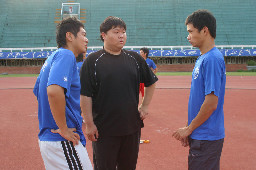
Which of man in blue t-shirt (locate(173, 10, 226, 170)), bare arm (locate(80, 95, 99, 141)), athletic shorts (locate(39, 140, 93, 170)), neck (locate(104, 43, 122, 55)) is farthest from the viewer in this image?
neck (locate(104, 43, 122, 55))

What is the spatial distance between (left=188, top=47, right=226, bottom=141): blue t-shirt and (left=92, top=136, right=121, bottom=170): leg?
0.81 metres

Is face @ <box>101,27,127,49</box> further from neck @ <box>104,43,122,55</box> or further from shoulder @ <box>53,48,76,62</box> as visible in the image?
shoulder @ <box>53,48,76,62</box>

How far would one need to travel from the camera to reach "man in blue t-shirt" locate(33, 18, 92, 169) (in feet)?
6.68

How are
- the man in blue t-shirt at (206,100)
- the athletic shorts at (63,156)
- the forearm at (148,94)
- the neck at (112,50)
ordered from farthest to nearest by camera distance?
the forearm at (148,94) < the neck at (112,50) < the man in blue t-shirt at (206,100) < the athletic shorts at (63,156)

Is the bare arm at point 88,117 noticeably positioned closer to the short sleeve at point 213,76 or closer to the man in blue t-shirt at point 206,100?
Result: the man in blue t-shirt at point 206,100

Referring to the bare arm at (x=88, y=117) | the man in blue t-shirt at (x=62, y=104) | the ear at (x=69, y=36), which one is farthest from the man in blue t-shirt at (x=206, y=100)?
the ear at (x=69, y=36)

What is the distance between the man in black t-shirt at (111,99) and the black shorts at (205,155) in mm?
709

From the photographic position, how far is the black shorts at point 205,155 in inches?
91.0

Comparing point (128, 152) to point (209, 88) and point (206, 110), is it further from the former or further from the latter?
point (209, 88)

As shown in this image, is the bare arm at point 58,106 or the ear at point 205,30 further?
the ear at point 205,30

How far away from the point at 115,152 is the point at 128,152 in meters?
0.15

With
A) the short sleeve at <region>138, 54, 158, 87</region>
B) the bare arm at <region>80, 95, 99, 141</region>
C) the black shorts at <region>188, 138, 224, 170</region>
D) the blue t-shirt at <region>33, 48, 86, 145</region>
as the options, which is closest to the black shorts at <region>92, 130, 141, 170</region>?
the bare arm at <region>80, 95, 99, 141</region>

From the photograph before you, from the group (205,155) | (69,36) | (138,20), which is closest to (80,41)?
(69,36)

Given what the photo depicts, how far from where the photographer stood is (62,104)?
2035mm
